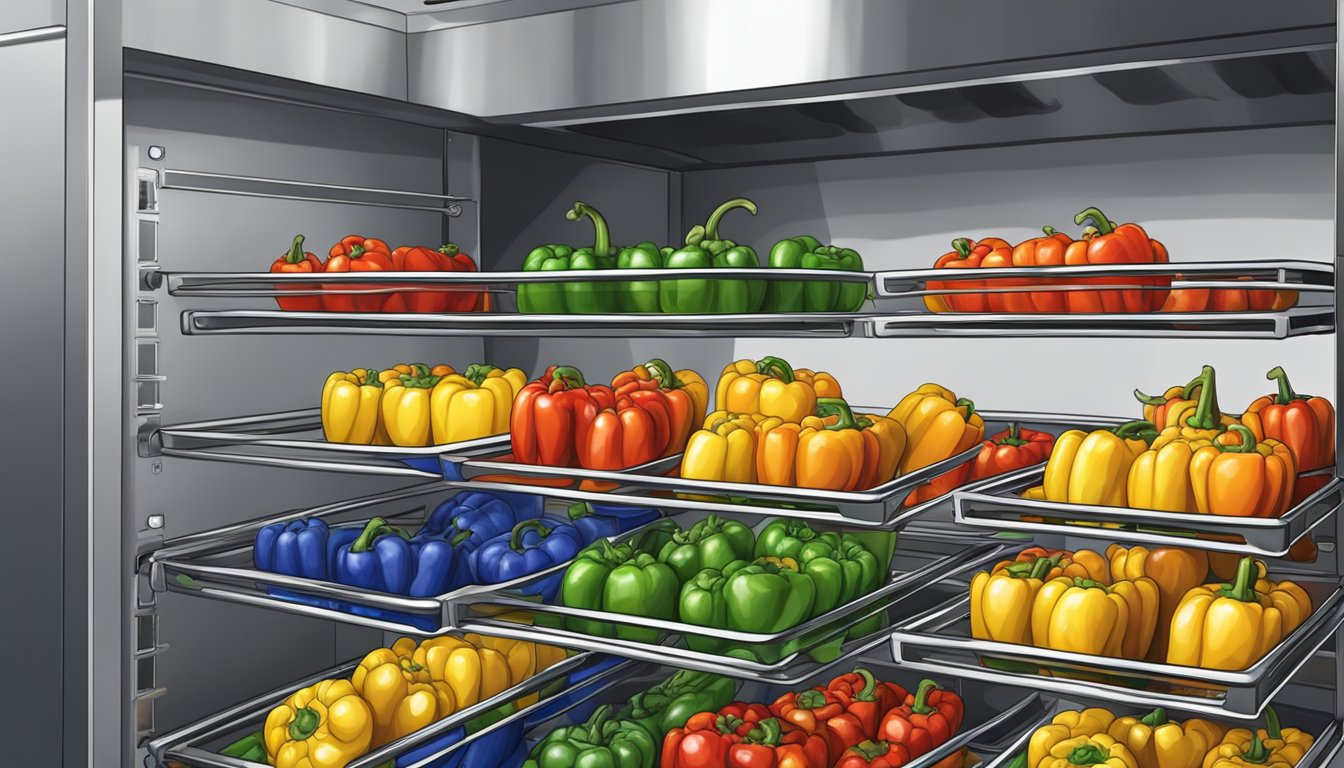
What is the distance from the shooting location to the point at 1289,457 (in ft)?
4.39

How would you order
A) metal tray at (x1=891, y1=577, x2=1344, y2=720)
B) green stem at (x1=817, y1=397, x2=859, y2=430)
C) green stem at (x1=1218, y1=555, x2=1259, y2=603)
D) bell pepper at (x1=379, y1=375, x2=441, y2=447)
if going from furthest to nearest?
bell pepper at (x1=379, y1=375, x2=441, y2=447), green stem at (x1=817, y1=397, x2=859, y2=430), green stem at (x1=1218, y1=555, x2=1259, y2=603), metal tray at (x1=891, y1=577, x2=1344, y2=720)

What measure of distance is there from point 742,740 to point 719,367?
34.4 inches

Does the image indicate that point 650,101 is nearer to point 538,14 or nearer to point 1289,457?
point 538,14

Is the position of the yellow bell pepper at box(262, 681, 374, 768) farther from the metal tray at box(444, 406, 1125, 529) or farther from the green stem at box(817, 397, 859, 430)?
the green stem at box(817, 397, 859, 430)

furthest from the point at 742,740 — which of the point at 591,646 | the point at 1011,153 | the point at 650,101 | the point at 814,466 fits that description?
the point at 1011,153

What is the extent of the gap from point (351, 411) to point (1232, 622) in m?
1.21

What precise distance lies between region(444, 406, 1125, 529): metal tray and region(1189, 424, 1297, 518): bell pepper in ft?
0.88

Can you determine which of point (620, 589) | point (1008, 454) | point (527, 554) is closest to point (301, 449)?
point (527, 554)

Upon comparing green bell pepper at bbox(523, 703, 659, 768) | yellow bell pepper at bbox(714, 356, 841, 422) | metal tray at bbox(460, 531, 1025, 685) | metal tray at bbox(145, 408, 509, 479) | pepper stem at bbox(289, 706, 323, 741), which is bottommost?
green bell pepper at bbox(523, 703, 659, 768)

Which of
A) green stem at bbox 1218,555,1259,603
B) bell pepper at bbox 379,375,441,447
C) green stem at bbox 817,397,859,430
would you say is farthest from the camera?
bell pepper at bbox 379,375,441,447

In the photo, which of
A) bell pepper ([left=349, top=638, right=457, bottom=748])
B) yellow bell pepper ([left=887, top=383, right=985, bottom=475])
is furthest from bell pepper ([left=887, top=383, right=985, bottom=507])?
bell pepper ([left=349, top=638, right=457, bottom=748])

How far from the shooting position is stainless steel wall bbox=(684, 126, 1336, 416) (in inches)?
72.4

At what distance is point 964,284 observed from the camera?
5.48 ft

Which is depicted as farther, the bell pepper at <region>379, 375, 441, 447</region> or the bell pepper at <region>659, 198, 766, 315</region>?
the bell pepper at <region>379, 375, 441, 447</region>
